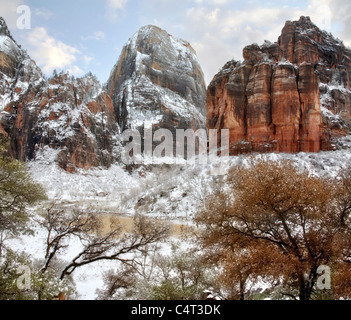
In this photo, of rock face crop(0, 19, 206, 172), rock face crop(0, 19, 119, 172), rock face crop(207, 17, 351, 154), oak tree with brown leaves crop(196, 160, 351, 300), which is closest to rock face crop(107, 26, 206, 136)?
rock face crop(0, 19, 206, 172)

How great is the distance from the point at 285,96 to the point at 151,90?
126447 millimetres

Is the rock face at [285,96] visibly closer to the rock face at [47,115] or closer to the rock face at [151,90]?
the rock face at [47,115]

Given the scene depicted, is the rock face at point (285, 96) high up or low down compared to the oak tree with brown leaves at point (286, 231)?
up

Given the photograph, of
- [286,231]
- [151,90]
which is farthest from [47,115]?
[286,231]

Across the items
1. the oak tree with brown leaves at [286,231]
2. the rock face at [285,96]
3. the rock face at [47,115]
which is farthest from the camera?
the rock face at [47,115]

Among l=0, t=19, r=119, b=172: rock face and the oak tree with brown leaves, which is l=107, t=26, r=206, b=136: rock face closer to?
l=0, t=19, r=119, b=172: rock face

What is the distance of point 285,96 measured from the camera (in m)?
62.4

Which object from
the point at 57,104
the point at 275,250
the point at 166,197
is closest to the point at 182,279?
the point at 275,250

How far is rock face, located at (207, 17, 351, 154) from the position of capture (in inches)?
2450

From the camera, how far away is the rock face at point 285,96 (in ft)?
204

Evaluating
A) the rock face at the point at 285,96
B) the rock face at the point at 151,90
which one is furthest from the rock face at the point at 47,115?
the rock face at the point at 285,96

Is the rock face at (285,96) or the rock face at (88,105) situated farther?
the rock face at (88,105)

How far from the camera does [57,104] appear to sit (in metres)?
132
